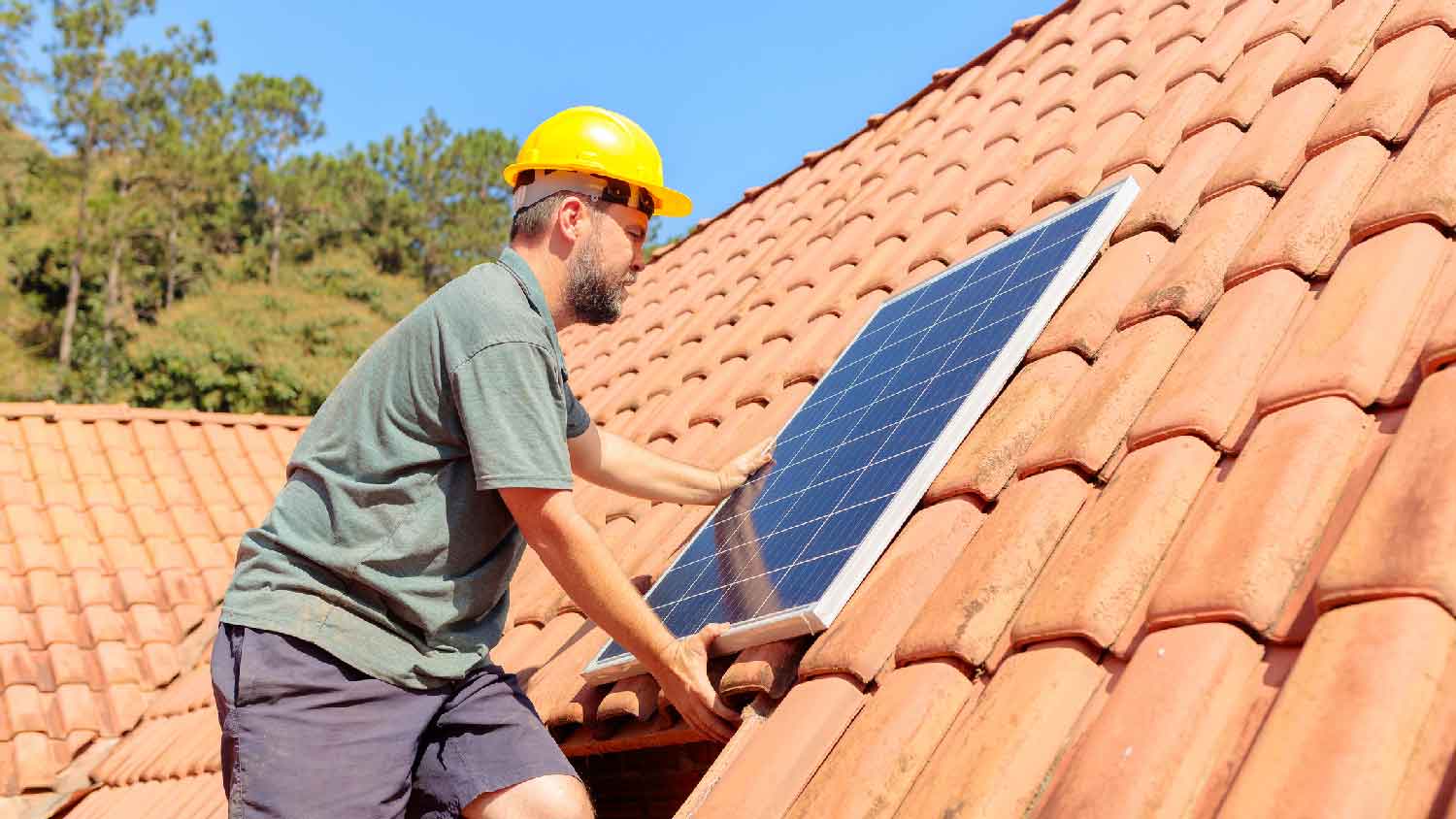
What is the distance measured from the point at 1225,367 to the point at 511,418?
4.58 ft

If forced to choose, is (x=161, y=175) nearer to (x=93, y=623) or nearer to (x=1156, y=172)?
(x=93, y=623)

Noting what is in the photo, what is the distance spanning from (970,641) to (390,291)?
151 ft

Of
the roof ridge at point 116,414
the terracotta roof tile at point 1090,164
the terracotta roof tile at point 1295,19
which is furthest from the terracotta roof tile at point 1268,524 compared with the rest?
the roof ridge at point 116,414

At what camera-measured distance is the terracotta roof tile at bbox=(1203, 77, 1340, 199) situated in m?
3.05

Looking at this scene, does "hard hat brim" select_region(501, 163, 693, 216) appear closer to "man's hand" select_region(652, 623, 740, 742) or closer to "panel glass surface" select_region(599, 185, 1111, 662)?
"panel glass surface" select_region(599, 185, 1111, 662)

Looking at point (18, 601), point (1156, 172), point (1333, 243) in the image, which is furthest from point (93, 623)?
point (1333, 243)

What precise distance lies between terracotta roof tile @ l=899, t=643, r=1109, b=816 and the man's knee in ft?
2.77

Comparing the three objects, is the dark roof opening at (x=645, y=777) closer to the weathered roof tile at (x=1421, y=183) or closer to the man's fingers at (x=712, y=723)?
the man's fingers at (x=712, y=723)

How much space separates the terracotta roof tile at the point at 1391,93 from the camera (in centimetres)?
290

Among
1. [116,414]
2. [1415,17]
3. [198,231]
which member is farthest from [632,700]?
[198,231]

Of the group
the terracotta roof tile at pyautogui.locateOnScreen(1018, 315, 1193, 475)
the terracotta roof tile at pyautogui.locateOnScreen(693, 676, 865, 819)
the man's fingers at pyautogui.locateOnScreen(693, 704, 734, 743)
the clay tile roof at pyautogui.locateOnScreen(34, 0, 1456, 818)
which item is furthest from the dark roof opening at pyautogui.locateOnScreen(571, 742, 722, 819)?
the terracotta roof tile at pyautogui.locateOnScreen(1018, 315, 1193, 475)

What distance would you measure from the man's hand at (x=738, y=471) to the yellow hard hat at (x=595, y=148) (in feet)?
2.85

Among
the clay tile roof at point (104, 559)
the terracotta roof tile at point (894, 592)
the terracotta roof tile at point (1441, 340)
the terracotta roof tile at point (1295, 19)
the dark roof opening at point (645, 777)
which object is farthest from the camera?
the clay tile roof at point (104, 559)

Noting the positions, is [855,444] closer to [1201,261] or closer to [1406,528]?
[1201,261]
